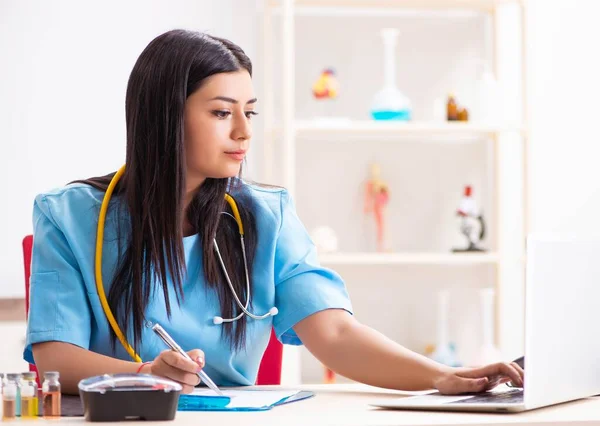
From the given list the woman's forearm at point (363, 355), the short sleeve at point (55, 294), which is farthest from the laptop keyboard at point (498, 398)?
the short sleeve at point (55, 294)

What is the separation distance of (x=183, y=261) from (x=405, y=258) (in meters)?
1.95

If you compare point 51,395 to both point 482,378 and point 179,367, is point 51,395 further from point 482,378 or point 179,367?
point 482,378

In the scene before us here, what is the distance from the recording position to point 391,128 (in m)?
3.42

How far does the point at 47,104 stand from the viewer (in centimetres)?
344

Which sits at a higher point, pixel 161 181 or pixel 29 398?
pixel 161 181

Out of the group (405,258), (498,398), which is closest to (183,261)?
(498,398)

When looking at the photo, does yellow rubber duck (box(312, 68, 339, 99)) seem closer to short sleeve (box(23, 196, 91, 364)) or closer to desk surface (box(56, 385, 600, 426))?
short sleeve (box(23, 196, 91, 364))

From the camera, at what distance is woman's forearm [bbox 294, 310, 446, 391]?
57.3 inches

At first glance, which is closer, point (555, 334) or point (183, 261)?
point (555, 334)

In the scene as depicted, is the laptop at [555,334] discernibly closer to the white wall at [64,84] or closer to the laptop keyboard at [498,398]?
the laptop keyboard at [498,398]

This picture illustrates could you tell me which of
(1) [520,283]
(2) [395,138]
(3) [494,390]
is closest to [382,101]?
(2) [395,138]

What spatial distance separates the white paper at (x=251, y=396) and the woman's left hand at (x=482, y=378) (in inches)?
9.1

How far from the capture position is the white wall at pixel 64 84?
3.40 m

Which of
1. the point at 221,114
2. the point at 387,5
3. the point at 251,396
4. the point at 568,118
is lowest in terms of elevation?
the point at 251,396
